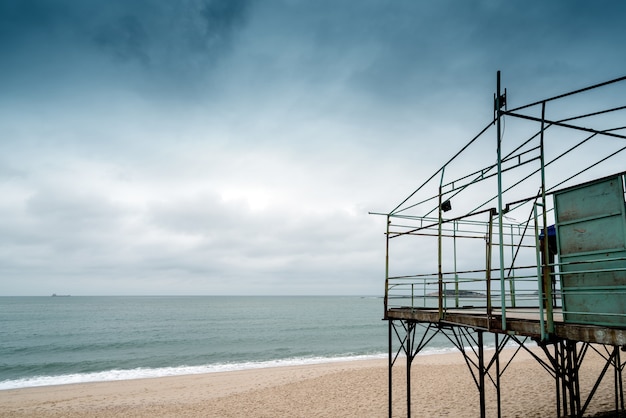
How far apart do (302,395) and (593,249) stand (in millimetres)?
17458

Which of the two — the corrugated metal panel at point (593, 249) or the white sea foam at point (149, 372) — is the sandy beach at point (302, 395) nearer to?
the white sea foam at point (149, 372)

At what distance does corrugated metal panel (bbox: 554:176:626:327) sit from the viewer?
553cm

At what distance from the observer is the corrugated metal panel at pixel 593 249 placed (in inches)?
218

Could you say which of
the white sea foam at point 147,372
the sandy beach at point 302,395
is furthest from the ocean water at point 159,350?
the sandy beach at point 302,395

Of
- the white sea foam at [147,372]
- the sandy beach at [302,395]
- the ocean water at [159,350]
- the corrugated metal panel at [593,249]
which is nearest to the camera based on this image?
the corrugated metal panel at [593,249]

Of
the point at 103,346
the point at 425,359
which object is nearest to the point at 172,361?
the point at 103,346

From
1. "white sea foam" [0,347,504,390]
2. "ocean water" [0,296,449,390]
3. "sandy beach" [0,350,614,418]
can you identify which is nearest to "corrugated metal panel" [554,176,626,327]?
"sandy beach" [0,350,614,418]

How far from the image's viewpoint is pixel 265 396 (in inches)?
797

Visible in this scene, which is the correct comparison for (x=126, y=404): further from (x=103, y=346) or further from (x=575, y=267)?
(x=103, y=346)

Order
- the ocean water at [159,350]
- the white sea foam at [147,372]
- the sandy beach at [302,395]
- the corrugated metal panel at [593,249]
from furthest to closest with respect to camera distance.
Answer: the ocean water at [159,350]
the white sea foam at [147,372]
the sandy beach at [302,395]
the corrugated metal panel at [593,249]

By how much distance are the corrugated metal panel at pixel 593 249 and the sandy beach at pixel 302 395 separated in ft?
36.8

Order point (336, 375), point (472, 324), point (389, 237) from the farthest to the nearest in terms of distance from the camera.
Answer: point (336, 375) → point (389, 237) → point (472, 324)

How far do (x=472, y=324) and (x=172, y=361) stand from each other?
34.3 metres

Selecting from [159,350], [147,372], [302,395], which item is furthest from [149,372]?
[302,395]
